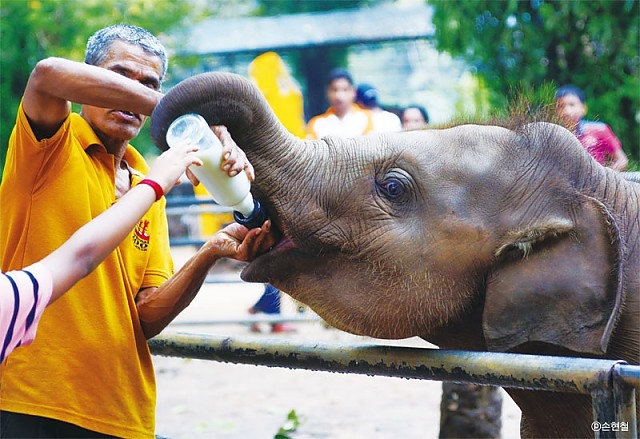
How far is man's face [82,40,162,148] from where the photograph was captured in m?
2.82

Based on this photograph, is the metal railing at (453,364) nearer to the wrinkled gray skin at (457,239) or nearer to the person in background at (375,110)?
the wrinkled gray skin at (457,239)

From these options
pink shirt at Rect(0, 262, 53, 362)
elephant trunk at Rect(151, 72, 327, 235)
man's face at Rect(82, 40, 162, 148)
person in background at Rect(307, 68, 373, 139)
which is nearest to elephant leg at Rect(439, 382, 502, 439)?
elephant trunk at Rect(151, 72, 327, 235)

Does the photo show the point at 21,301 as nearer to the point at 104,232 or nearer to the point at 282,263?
the point at 104,232

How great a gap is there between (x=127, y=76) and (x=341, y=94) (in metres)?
5.23

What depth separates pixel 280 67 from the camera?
42.4ft

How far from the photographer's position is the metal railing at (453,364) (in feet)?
6.98

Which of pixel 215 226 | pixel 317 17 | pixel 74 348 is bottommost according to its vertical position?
pixel 74 348

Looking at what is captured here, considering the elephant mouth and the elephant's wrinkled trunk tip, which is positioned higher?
the elephant's wrinkled trunk tip

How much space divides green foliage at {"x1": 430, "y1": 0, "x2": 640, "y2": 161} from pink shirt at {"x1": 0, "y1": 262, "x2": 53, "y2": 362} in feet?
26.3

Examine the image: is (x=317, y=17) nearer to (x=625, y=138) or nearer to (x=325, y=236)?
(x=625, y=138)

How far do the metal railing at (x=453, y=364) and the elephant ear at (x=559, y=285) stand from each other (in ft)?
1.03

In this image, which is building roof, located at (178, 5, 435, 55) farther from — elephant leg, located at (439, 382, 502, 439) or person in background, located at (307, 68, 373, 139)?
elephant leg, located at (439, 382, 502, 439)

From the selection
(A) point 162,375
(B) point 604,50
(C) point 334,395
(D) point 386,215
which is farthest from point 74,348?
(B) point 604,50

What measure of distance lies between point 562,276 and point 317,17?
16.8 metres
